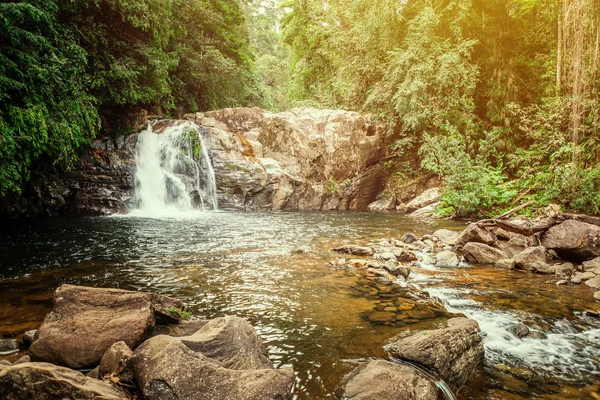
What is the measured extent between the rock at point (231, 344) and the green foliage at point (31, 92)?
244 inches

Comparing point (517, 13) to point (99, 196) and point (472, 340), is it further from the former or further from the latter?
point (99, 196)

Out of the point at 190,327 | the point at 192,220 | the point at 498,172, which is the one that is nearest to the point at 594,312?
the point at 190,327

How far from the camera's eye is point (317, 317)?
4273mm

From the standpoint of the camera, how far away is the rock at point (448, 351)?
2969 mm

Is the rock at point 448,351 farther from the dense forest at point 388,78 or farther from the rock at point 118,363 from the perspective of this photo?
the dense forest at point 388,78

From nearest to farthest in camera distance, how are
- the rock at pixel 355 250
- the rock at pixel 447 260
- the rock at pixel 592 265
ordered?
the rock at pixel 592 265 → the rock at pixel 447 260 → the rock at pixel 355 250

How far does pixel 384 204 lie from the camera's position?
19297 mm

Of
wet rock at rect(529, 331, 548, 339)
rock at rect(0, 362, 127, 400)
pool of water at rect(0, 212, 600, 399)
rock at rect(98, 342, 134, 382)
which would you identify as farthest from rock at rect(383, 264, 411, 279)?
rock at rect(0, 362, 127, 400)

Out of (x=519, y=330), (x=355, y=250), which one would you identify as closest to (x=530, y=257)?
(x=355, y=250)

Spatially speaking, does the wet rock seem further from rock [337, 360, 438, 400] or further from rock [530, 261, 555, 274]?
rock [530, 261, 555, 274]

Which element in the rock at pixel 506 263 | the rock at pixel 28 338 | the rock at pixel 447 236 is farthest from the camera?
the rock at pixel 447 236

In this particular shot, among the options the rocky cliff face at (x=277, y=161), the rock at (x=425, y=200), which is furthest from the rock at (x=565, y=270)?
the rocky cliff face at (x=277, y=161)

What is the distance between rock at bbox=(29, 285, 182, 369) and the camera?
300cm

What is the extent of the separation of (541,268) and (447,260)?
165 cm
